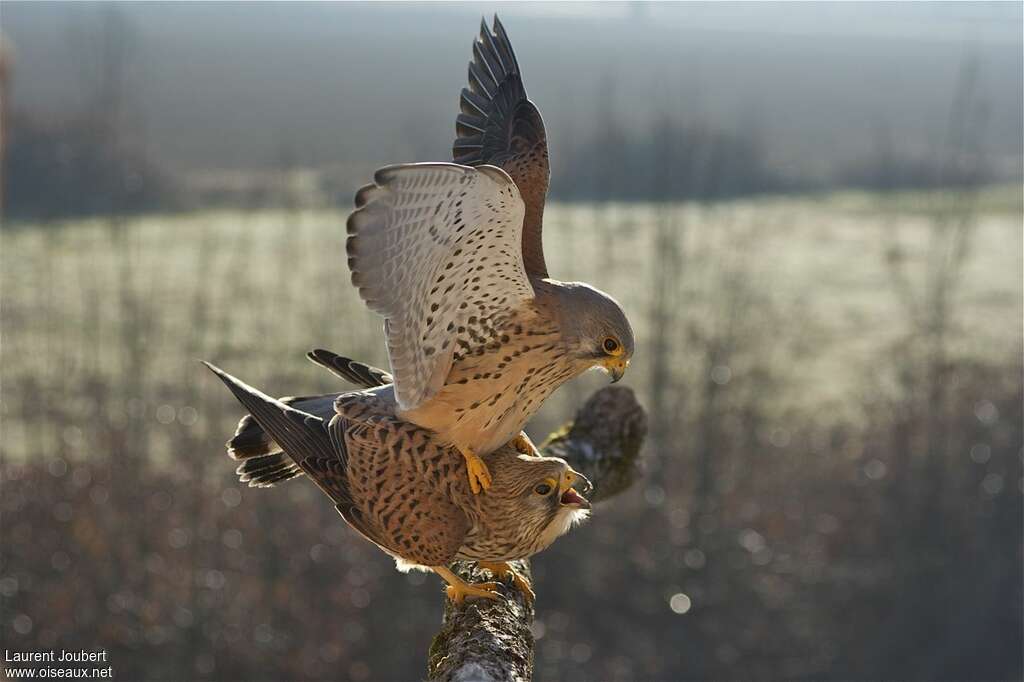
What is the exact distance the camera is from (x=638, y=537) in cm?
932

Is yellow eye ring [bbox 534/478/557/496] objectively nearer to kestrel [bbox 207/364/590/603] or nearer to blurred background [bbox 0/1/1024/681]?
kestrel [bbox 207/364/590/603]

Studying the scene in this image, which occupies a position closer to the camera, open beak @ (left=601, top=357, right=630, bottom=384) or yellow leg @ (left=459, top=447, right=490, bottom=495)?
open beak @ (left=601, top=357, right=630, bottom=384)

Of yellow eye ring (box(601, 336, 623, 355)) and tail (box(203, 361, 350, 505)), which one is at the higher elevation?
yellow eye ring (box(601, 336, 623, 355))

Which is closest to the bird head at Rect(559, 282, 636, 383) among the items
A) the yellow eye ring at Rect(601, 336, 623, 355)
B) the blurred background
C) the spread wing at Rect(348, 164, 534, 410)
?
the yellow eye ring at Rect(601, 336, 623, 355)

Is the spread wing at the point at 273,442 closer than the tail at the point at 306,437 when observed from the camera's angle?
No

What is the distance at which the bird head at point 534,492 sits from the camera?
2822 mm

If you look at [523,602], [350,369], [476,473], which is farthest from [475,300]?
[523,602]

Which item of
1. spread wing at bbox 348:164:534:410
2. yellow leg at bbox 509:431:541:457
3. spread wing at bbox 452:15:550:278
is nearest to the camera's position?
spread wing at bbox 348:164:534:410

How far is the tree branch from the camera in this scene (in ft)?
8.64

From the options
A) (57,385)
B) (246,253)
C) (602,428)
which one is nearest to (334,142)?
(246,253)

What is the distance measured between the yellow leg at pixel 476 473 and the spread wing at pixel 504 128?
0.52 meters

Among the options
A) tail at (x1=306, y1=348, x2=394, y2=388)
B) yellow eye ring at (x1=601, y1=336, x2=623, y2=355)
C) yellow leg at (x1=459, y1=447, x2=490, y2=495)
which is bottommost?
yellow leg at (x1=459, y1=447, x2=490, y2=495)

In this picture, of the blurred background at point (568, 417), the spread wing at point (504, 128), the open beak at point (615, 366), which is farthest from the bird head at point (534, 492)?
the blurred background at point (568, 417)

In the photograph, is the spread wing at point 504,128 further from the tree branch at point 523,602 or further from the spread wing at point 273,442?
the tree branch at point 523,602
